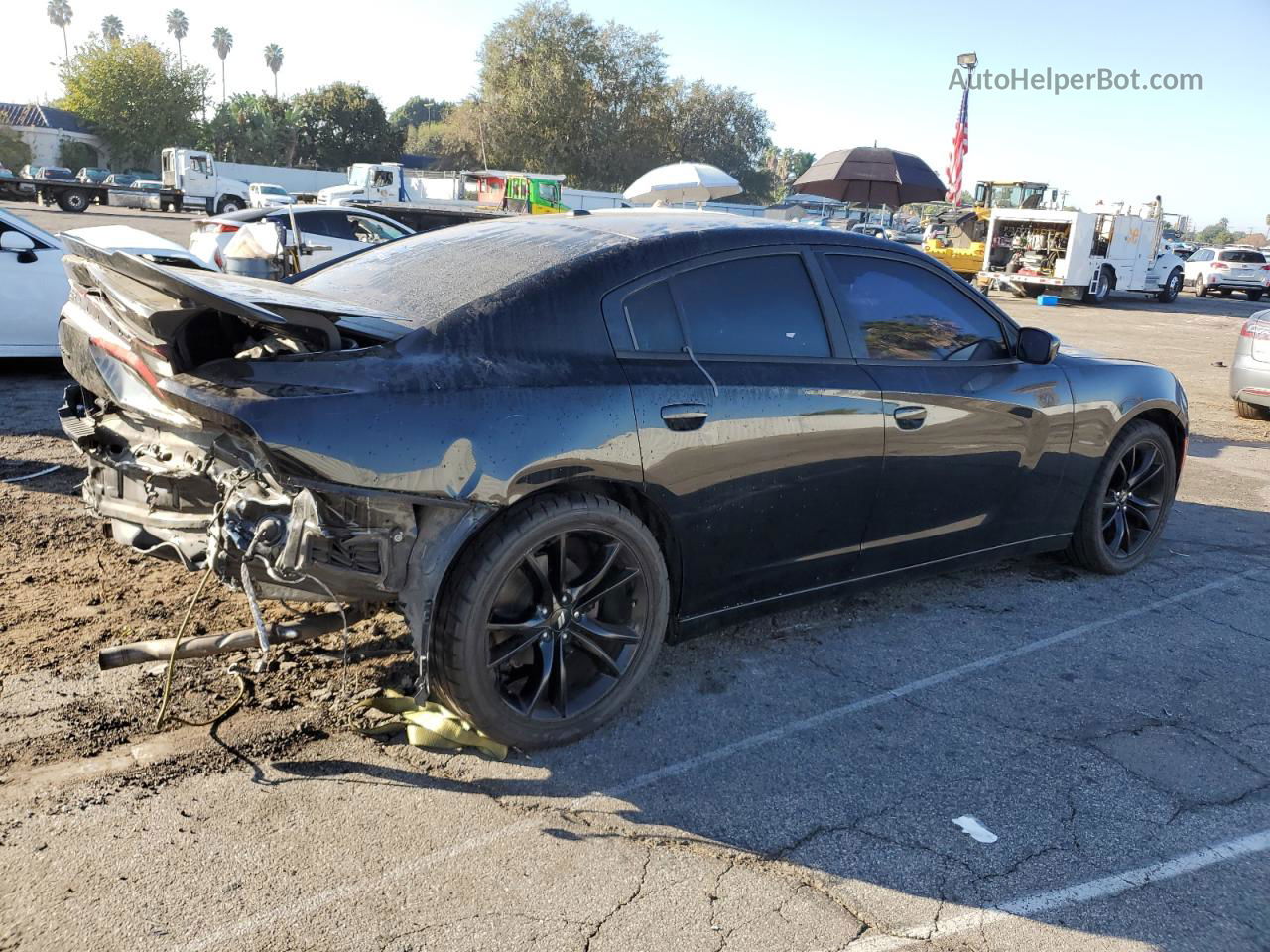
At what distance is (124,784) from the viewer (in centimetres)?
289

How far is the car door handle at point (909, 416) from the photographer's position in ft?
13.0

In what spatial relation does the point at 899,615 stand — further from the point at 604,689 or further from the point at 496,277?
the point at 496,277

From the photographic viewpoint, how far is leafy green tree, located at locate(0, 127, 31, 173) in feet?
199

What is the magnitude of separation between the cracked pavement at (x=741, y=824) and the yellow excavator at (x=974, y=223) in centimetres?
2552

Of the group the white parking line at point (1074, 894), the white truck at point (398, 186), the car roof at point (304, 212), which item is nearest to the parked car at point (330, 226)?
the car roof at point (304, 212)

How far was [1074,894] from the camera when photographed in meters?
2.72

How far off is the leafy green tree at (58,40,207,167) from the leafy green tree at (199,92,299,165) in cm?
349

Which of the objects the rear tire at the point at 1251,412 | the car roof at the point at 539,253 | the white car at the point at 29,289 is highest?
the car roof at the point at 539,253

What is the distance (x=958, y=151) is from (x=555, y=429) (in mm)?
39840

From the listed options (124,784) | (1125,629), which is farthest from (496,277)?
(1125,629)

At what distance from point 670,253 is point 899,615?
81.8 inches

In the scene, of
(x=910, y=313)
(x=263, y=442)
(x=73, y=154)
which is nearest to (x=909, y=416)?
(x=910, y=313)

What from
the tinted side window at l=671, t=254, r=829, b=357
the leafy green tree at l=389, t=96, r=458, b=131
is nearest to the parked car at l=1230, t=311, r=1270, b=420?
the tinted side window at l=671, t=254, r=829, b=357

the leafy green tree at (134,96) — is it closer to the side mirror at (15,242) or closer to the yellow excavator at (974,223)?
the yellow excavator at (974,223)
